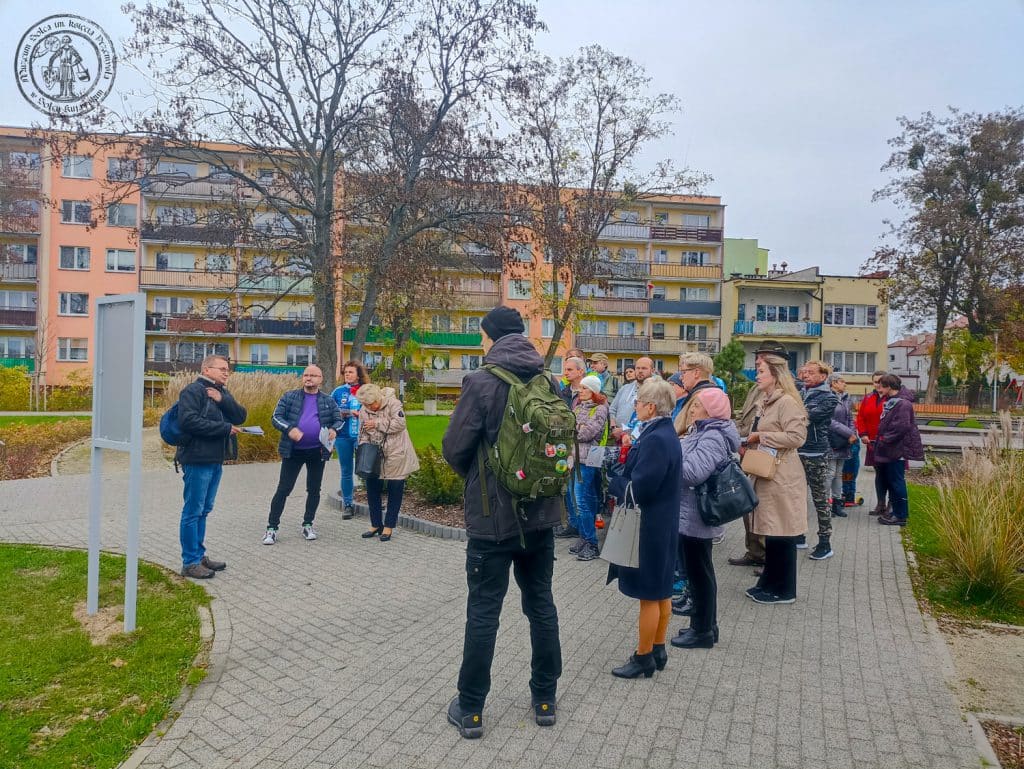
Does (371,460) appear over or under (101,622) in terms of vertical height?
over

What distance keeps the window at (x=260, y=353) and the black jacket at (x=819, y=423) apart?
51003 mm

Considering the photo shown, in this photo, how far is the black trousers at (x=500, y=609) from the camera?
3.88m

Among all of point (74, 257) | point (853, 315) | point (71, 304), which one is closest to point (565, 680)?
point (71, 304)

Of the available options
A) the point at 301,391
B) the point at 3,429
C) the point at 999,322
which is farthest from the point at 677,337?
the point at 301,391

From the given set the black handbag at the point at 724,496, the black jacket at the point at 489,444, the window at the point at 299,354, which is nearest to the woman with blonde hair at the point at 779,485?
the black handbag at the point at 724,496

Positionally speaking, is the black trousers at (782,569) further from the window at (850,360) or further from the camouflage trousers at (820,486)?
the window at (850,360)

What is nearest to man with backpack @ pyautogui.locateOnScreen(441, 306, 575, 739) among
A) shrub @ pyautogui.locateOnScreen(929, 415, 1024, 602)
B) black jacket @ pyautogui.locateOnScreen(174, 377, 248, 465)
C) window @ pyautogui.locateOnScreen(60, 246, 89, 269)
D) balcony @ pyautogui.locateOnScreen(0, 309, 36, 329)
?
black jacket @ pyautogui.locateOnScreen(174, 377, 248, 465)

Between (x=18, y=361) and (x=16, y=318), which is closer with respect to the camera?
(x=18, y=361)

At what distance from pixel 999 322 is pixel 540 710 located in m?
44.4

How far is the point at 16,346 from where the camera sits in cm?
5294

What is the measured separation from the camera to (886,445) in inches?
379

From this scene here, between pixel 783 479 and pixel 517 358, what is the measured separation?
3245mm

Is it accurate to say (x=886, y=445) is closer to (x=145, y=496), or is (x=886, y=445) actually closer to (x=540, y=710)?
(x=540, y=710)

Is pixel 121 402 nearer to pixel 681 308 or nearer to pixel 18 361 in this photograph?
pixel 18 361
